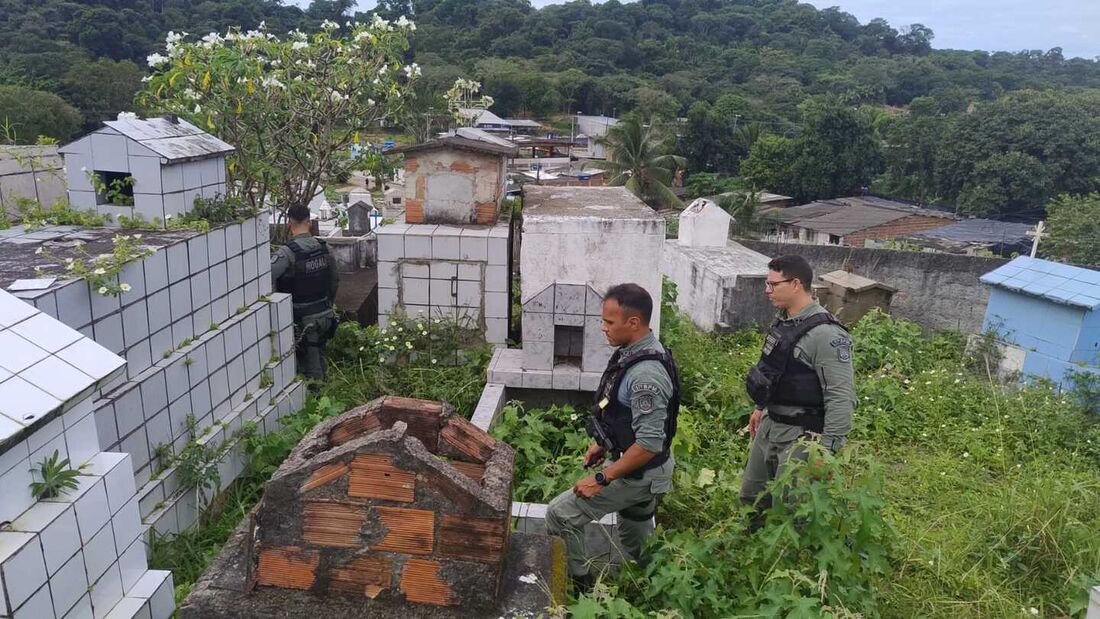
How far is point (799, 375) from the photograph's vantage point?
374 cm

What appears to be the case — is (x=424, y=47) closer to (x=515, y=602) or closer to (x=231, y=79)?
(x=231, y=79)

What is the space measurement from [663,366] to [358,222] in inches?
422

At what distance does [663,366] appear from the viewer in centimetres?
329

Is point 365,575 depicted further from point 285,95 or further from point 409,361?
point 285,95

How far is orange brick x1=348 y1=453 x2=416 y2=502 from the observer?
2.43 metres

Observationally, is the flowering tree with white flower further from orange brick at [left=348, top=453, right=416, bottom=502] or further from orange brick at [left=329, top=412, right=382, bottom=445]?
orange brick at [left=348, top=453, right=416, bottom=502]

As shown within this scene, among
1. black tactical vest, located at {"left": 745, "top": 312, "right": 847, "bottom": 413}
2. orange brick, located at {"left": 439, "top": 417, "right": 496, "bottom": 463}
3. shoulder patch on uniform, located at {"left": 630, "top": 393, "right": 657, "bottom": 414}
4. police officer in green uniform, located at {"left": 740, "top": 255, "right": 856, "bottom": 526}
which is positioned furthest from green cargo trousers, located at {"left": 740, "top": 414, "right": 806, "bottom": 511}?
orange brick, located at {"left": 439, "top": 417, "right": 496, "bottom": 463}

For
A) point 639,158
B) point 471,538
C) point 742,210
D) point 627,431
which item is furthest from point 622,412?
point 742,210

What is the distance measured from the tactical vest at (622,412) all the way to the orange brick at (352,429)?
1.10m

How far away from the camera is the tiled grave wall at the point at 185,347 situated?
3.58 m

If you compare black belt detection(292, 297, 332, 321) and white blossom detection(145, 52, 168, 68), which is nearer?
black belt detection(292, 297, 332, 321)

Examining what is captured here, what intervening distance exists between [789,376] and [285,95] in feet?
17.0

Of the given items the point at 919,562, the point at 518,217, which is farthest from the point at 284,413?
the point at 919,562

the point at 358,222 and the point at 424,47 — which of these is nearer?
the point at 358,222
